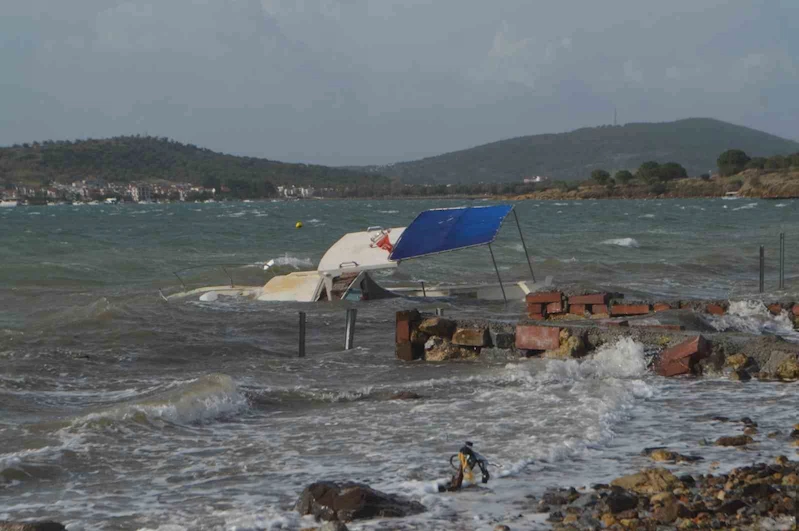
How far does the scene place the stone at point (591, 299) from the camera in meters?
15.6

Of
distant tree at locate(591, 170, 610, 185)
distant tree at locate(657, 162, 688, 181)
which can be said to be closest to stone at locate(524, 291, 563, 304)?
distant tree at locate(591, 170, 610, 185)

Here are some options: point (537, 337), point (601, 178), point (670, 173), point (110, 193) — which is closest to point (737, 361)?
point (537, 337)

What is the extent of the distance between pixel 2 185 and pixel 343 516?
587ft

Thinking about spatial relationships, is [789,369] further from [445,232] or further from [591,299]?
[445,232]

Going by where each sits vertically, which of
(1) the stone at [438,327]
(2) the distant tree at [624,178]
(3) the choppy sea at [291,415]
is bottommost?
(3) the choppy sea at [291,415]

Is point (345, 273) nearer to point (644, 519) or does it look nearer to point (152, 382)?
point (152, 382)

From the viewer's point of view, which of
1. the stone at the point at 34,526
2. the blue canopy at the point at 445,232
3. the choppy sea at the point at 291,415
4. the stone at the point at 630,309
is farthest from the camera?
the blue canopy at the point at 445,232

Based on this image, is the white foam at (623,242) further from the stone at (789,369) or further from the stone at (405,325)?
the stone at (789,369)

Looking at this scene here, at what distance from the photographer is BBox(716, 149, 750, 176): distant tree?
16162 cm

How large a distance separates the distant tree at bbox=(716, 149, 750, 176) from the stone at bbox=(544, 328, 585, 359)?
155455 mm

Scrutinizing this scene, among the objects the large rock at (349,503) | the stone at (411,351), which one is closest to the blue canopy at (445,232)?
the stone at (411,351)

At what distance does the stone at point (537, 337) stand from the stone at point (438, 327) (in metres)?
1.06

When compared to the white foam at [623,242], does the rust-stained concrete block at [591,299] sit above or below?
above

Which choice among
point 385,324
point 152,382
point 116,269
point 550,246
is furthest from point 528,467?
point 550,246
